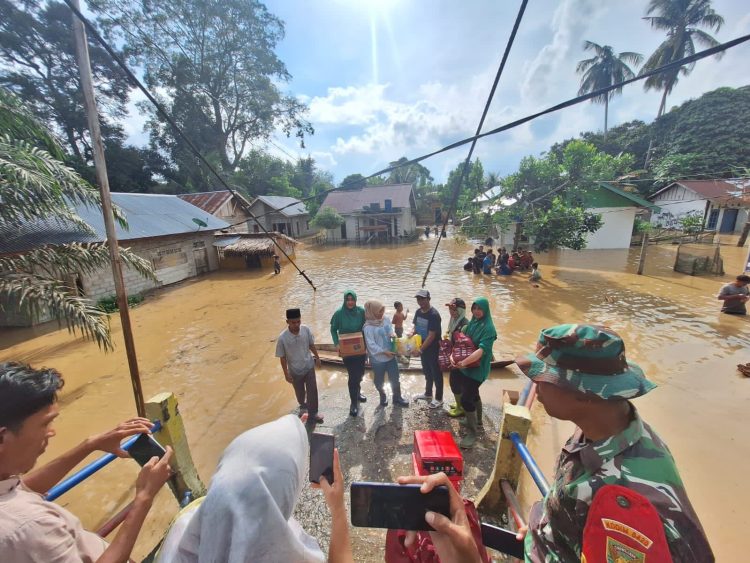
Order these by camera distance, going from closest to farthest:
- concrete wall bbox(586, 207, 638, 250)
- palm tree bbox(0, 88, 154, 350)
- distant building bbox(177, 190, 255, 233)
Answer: palm tree bbox(0, 88, 154, 350) → concrete wall bbox(586, 207, 638, 250) → distant building bbox(177, 190, 255, 233)

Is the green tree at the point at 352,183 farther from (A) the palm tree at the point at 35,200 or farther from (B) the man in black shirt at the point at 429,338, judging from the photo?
(A) the palm tree at the point at 35,200

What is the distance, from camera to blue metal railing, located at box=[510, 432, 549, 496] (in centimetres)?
197

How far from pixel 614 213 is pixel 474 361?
22.7 m

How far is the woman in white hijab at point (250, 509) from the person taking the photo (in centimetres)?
99

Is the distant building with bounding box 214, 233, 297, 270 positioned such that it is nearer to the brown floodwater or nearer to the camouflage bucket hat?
the brown floodwater

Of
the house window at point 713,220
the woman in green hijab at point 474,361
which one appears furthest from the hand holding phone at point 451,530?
the house window at point 713,220

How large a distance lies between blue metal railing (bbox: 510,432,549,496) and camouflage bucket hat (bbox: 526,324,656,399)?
905 millimetres

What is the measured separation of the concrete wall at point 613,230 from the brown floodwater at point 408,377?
479 cm

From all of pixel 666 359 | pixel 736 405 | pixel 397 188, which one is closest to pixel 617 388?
pixel 736 405

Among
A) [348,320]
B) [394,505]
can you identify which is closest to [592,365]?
[394,505]

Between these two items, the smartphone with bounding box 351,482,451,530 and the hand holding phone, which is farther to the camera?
the smartphone with bounding box 351,482,451,530

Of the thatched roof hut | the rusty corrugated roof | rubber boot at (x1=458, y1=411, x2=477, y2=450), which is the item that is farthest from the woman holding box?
the rusty corrugated roof

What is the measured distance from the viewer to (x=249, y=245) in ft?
60.3

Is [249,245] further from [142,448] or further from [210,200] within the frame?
[142,448]
